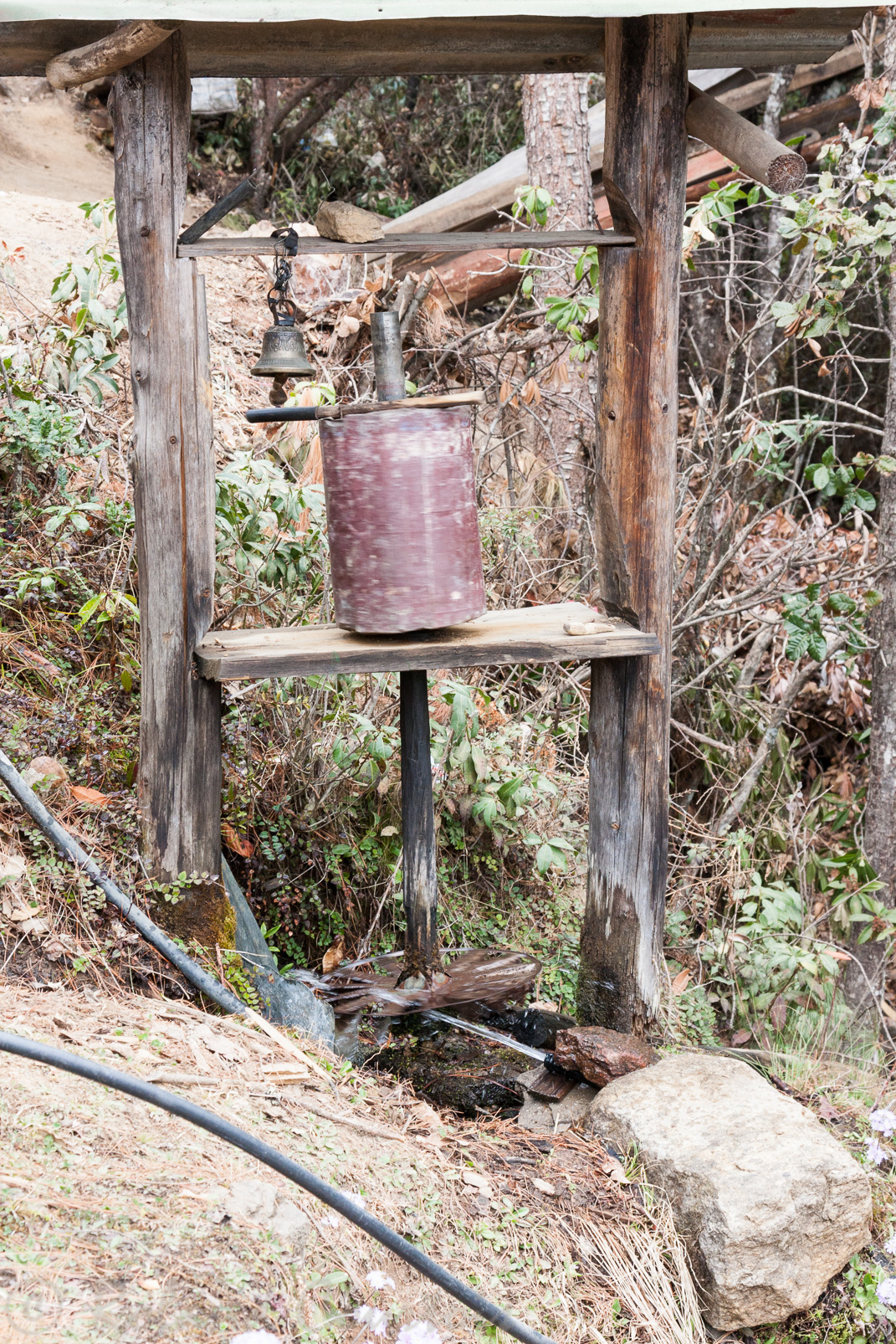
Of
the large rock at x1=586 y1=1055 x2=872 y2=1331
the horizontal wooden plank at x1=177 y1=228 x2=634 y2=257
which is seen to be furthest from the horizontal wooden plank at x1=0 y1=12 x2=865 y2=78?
the large rock at x1=586 y1=1055 x2=872 y2=1331

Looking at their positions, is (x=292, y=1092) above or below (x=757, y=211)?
below

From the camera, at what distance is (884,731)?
474 centimetres

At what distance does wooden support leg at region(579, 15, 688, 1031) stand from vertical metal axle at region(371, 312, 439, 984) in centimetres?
52

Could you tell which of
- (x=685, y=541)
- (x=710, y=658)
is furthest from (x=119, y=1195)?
(x=685, y=541)

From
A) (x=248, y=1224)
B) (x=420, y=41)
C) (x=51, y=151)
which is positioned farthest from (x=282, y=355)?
(x=51, y=151)

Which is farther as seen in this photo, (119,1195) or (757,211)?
(757,211)

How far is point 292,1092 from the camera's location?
2.78 metres

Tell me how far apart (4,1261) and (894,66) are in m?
5.64

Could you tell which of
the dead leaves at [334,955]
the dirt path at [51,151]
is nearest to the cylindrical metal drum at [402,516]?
the dead leaves at [334,955]

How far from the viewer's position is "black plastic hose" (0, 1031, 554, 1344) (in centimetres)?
186

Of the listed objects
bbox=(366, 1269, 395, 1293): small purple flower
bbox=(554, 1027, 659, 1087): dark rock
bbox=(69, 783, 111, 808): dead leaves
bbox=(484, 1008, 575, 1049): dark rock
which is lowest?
bbox=(484, 1008, 575, 1049): dark rock

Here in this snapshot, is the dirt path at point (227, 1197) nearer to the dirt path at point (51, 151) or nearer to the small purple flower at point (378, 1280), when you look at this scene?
the small purple flower at point (378, 1280)

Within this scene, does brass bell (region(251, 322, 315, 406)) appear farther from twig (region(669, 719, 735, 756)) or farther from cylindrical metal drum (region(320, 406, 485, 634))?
twig (region(669, 719, 735, 756))

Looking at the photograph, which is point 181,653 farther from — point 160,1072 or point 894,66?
point 894,66
